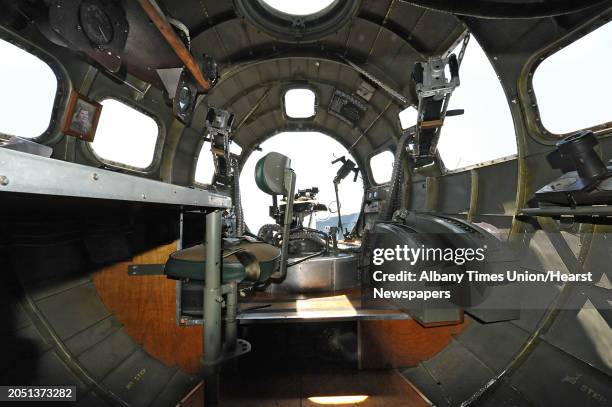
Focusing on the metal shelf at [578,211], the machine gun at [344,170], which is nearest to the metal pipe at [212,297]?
the metal shelf at [578,211]

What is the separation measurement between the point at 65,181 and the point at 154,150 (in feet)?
13.9

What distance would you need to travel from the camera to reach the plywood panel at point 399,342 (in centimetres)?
220

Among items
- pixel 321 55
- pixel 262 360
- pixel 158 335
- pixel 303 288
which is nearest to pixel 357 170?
pixel 321 55

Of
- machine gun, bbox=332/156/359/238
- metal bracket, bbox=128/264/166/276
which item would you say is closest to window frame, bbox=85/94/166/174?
metal bracket, bbox=128/264/166/276

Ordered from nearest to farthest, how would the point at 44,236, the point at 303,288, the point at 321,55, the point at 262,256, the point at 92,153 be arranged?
the point at 262,256, the point at 44,236, the point at 303,288, the point at 92,153, the point at 321,55

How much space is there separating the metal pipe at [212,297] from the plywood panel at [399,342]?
58.1 inches

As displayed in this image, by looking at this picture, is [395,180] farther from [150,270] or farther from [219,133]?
[219,133]

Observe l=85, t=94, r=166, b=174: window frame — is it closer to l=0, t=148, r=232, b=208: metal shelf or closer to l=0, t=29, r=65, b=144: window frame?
l=0, t=29, r=65, b=144: window frame

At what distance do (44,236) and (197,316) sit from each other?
51.9 inches

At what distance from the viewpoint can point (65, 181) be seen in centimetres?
46

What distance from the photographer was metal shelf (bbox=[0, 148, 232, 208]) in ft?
1.25

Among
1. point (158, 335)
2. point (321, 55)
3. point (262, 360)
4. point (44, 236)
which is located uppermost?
point (321, 55)

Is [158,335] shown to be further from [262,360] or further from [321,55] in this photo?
[321,55]

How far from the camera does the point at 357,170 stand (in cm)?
679
